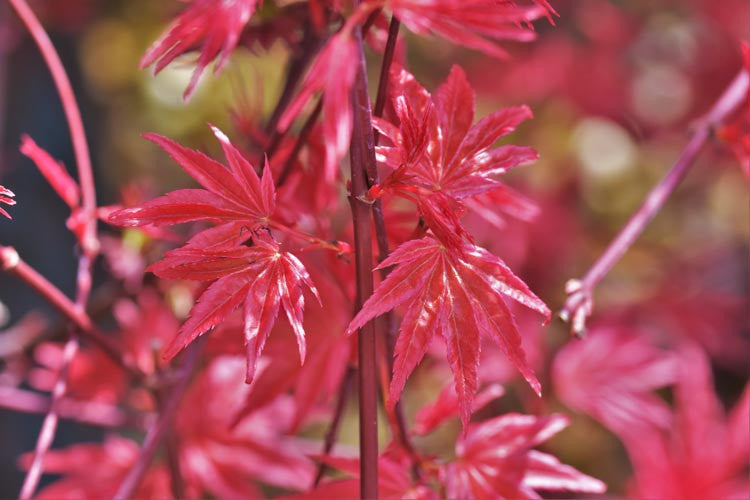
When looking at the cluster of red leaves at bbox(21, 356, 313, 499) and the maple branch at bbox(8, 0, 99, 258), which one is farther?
the cluster of red leaves at bbox(21, 356, 313, 499)

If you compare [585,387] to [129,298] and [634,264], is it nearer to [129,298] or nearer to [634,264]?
[129,298]

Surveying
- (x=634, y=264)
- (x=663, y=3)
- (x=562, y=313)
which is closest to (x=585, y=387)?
(x=562, y=313)

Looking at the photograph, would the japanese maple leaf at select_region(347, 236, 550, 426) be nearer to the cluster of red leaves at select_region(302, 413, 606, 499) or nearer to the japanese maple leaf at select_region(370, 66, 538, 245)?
the japanese maple leaf at select_region(370, 66, 538, 245)

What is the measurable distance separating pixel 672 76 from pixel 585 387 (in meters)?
0.98

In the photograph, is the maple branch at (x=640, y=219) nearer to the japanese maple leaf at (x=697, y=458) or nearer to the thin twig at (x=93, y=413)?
the japanese maple leaf at (x=697, y=458)

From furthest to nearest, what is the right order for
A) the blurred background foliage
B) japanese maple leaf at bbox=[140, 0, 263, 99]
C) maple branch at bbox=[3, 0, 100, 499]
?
the blurred background foliage
maple branch at bbox=[3, 0, 100, 499]
japanese maple leaf at bbox=[140, 0, 263, 99]

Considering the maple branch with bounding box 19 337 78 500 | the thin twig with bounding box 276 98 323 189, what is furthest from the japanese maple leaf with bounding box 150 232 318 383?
the maple branch with bounding box 19 337 78 500

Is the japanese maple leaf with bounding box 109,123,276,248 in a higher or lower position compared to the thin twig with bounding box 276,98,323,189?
lower

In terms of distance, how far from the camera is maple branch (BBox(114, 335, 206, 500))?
466mm

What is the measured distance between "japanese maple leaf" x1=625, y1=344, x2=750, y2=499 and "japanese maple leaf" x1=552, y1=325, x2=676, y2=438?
6cm

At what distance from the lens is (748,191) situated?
1485 mm

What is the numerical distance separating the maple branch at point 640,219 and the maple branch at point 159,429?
0.86ft

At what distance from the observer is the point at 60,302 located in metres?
0.54

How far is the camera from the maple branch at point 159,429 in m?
0.47
